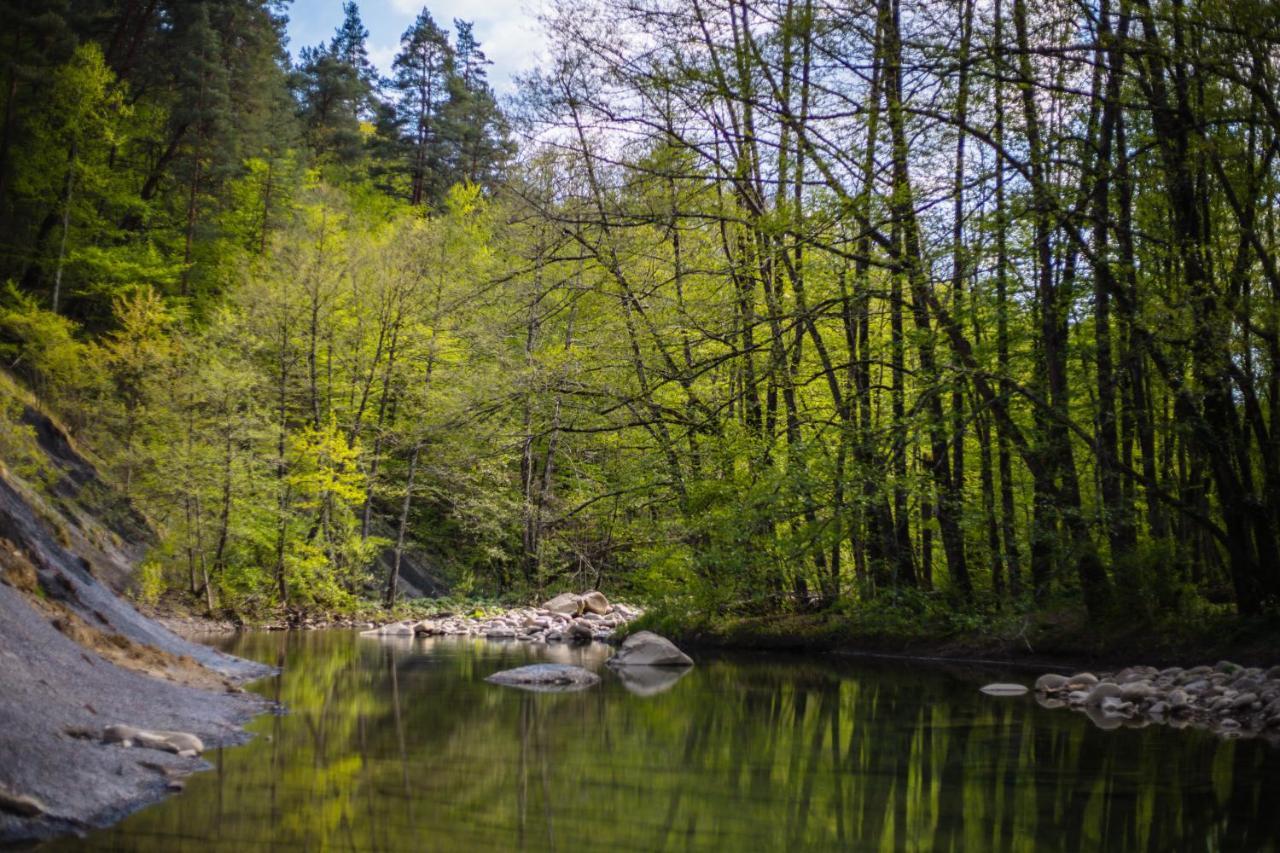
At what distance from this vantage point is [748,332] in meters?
11.3

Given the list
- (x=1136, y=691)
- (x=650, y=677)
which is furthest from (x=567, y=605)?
(x=1136, y=691)

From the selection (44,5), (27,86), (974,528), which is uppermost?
(44,5)

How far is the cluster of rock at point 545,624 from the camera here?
16812 millimetres

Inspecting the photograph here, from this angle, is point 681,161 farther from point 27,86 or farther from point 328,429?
point 27,86

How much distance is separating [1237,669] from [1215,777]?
3.21 m

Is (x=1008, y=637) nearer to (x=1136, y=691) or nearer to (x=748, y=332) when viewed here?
(x=1136, y=691)

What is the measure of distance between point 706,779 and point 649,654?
Result: 6585 millimetres

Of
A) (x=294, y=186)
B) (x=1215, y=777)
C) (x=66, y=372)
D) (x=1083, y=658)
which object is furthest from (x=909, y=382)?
Answer: (x=294, y=186)

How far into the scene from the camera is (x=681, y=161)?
11.1 meters

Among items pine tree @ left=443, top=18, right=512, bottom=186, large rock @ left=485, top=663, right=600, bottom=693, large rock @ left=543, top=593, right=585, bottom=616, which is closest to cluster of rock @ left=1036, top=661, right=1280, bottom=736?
large rock @ left=485, top=663, right=600, bottom=693

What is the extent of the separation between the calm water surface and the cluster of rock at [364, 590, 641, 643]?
817 cm

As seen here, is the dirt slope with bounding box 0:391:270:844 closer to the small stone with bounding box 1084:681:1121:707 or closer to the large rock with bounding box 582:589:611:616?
the small stone with bounding box 1084:681:1121:707

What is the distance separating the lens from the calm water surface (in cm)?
393

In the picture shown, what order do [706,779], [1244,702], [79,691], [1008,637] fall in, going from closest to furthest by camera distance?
1. [706,779]
2. [79,691]
3. [1244,702]
4. [1008,637]
